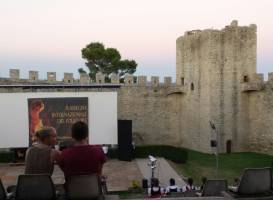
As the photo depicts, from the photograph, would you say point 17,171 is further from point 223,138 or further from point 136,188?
point 223,138

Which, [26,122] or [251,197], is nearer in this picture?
[251,197]

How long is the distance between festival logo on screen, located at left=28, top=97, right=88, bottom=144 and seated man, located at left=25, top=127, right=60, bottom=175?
14.5m

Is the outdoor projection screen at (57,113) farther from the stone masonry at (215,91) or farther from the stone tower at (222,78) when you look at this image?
the stone tower at (222,78)

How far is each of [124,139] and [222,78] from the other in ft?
17.8

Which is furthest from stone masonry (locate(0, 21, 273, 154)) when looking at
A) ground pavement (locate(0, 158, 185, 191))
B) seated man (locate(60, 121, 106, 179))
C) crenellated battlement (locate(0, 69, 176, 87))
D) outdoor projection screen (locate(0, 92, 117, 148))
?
seated man (locate(60, 121, 106, 179))

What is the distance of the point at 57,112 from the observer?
61.3 feet

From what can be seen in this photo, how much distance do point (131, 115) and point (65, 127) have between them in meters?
4.51

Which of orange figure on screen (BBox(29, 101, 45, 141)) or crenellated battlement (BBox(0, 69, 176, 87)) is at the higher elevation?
crenellated battlement (BBox(0, 69, 176, 87))

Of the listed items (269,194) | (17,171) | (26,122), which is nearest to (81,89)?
(26,122)

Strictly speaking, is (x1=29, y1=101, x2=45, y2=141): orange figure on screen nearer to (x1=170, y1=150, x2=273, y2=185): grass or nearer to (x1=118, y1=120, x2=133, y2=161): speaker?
(x1=118, y1=120, x2=133, y2=161): speaker

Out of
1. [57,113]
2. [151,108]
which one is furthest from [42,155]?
[151,108]

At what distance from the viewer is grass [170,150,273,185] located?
14617 millimetres

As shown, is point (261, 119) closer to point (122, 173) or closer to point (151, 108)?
point (151, 108)

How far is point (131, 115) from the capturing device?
22.0 m
